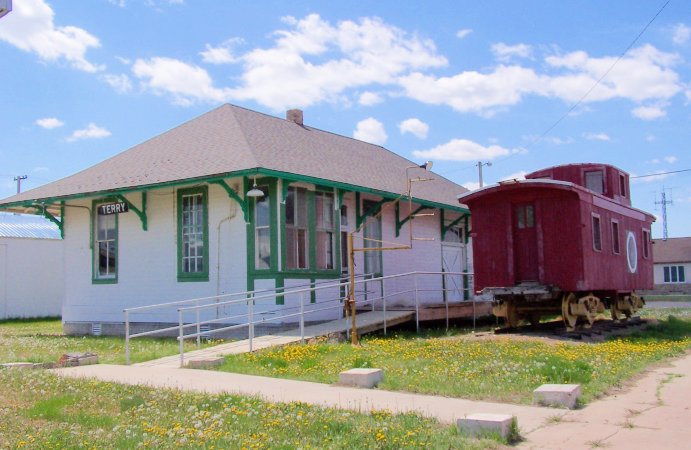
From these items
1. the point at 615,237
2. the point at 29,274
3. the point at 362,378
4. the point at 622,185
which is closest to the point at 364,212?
the point at 615,237

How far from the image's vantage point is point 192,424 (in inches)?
308

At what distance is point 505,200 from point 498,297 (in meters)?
2.32

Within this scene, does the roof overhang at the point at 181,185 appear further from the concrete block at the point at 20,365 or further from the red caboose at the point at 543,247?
the concrete block at the point at 20,365

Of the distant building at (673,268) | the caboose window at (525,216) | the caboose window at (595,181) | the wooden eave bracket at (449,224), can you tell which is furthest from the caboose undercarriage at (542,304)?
the distant building at (673,268)

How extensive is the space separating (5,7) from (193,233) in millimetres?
11399

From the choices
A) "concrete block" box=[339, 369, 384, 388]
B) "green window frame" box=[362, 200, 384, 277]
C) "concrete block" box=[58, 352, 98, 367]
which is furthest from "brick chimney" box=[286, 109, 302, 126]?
"concrete block" box=[339, 369, 384, 388]

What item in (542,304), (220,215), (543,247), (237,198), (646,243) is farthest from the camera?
(646,243)

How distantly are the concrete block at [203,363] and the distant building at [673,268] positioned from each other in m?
55.8

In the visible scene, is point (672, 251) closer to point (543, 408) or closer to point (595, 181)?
point (595, 181)

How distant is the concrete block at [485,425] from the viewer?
7.09 m

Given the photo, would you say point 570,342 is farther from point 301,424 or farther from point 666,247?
point 666,247

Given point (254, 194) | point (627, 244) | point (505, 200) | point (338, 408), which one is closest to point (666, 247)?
point (627, 244)

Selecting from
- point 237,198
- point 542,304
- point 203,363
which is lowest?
point 203,363

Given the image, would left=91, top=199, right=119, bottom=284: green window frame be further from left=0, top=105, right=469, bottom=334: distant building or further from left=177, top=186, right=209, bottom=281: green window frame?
left=177, top=186, right=209, bottom=281: green window frame
